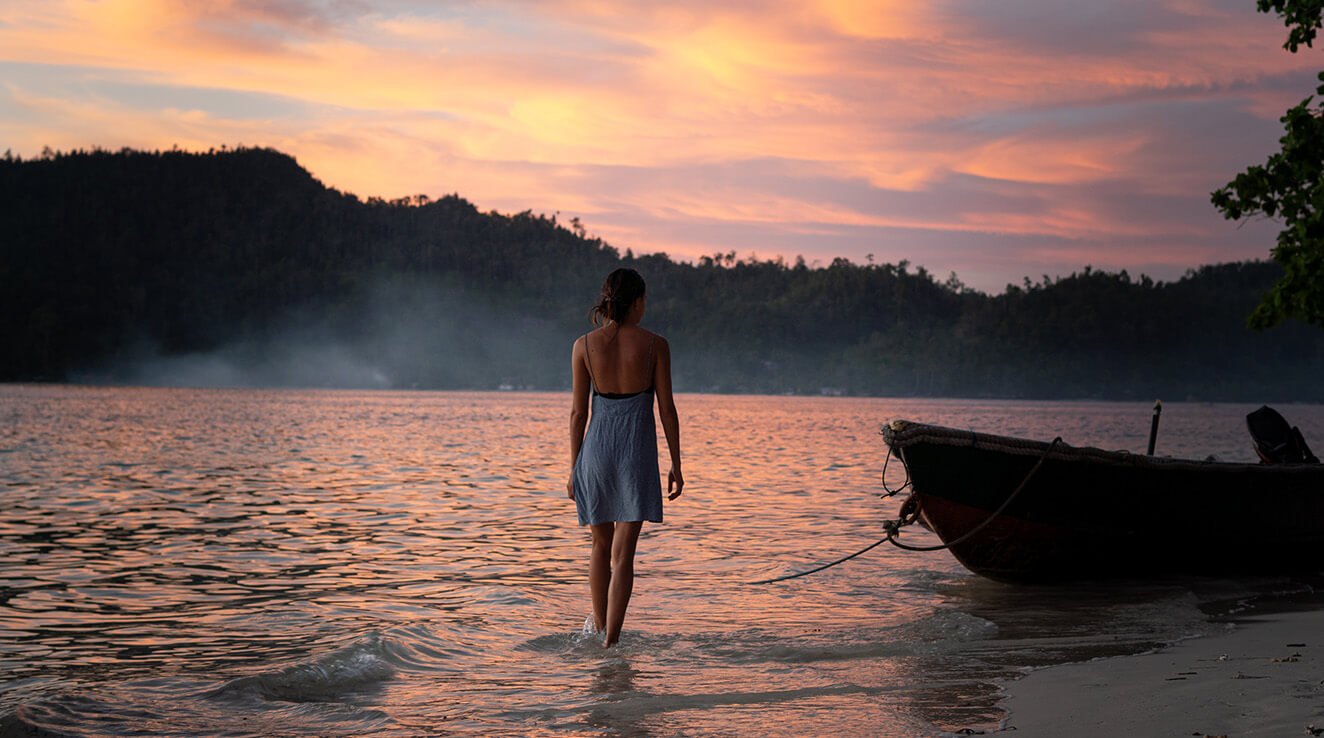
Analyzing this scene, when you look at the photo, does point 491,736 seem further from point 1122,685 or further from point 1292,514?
point 1292,514

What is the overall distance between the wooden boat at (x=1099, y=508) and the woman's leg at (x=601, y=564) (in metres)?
→ 3.20

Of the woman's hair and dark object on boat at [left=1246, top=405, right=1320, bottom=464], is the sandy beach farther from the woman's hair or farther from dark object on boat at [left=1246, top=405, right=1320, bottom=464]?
dark object on boat at [left=1246, top=405, right=1320, bottom=464]

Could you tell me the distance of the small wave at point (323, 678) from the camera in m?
5.54

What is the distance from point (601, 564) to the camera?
6.48 metres

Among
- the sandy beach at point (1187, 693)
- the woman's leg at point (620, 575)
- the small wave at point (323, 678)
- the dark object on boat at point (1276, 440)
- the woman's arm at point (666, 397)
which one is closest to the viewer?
the sandy beach at point (1187, 693)

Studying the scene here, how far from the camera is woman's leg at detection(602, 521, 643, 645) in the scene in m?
6.25

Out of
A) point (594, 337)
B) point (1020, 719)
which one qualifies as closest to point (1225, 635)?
point (1020, 719)

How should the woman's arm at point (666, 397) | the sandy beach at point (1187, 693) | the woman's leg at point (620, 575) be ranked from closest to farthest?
1. the sandy beach at point (1187, 693)
2. the woman's arm at point (666, 397)
3. the woman's leg at point (620, 575)

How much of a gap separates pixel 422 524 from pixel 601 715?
931 cm

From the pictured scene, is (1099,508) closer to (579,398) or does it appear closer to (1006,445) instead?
(1006,445)

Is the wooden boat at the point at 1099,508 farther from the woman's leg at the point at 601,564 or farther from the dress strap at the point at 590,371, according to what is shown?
the dress strap at the point at 590,371

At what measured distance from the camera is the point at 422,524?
13.9 meters

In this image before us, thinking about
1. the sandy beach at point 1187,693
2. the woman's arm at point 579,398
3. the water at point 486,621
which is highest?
the woman's arm at point 579,398

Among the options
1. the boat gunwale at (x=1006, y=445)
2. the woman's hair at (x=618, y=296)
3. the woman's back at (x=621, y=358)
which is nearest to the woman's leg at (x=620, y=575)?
the woman's back at (x=621, y=358)
